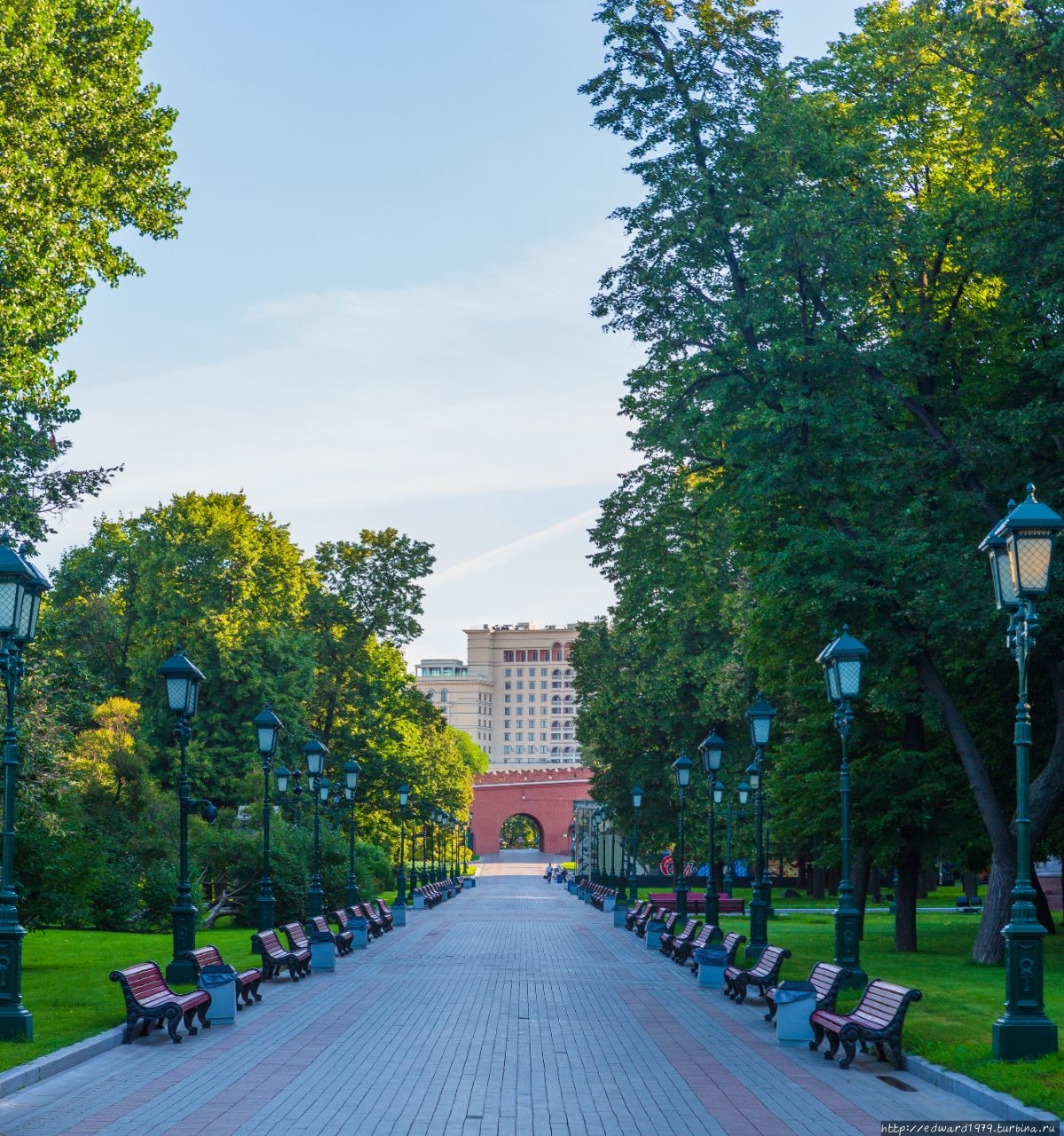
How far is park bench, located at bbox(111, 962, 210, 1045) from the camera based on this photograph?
600 inches

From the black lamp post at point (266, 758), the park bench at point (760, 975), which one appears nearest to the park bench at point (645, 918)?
the black lamp post at point (266, 758)

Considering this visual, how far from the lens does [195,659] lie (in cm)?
5206


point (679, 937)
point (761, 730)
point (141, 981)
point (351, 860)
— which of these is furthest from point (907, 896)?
point (141, 981)

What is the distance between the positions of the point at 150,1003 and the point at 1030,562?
9.95m

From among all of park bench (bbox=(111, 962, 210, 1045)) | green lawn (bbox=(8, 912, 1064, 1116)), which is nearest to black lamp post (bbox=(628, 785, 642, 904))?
green lawn (bbox=(8, 912, 1064, 1116))

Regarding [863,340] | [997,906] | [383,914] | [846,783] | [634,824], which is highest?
[863,340]

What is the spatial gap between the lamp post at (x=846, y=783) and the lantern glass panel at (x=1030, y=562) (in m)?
5.00

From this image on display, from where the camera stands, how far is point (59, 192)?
23297mm

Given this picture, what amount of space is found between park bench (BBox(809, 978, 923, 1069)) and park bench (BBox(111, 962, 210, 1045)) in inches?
266

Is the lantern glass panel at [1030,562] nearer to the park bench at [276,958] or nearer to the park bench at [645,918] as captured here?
the park bench at [276,958]

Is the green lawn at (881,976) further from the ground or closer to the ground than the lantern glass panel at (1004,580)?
closer to the ground

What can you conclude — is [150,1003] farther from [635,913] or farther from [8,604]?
[635,913]

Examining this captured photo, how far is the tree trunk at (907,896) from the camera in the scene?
30.3 meters

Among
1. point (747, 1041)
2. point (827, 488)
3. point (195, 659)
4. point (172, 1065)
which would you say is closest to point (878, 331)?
point (827, 488)
